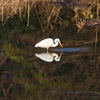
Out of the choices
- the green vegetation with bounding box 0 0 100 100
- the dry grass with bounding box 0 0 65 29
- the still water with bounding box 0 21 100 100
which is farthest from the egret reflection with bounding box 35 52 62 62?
the dry grass with bounding box 0 0 65 29

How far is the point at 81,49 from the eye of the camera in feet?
36.4

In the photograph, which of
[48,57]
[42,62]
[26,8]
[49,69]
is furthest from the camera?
[26,8]

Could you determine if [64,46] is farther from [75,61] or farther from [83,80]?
[83,80]

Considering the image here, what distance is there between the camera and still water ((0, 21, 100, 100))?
713 centimetres

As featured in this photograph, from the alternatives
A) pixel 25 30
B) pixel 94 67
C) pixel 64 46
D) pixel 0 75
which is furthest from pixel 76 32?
pixel 0 75

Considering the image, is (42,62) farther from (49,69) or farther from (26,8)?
(26,8)

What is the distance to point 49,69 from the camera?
8.89 m

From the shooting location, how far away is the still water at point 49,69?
713 cm

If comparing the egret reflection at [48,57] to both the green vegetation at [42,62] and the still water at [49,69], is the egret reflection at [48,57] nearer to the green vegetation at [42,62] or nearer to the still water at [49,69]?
the still water at [49,69]

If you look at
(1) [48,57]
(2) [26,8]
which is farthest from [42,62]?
(2) [26,8]

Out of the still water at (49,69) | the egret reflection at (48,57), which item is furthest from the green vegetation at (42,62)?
the egret reflection at (48,57)

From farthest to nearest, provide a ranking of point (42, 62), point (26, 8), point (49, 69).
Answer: point (26, 8)
point (42, 62)
point (49, 69)

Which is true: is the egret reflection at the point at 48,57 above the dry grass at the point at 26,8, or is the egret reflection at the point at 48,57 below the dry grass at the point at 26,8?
below

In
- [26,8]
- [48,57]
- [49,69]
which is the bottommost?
[49,69]
